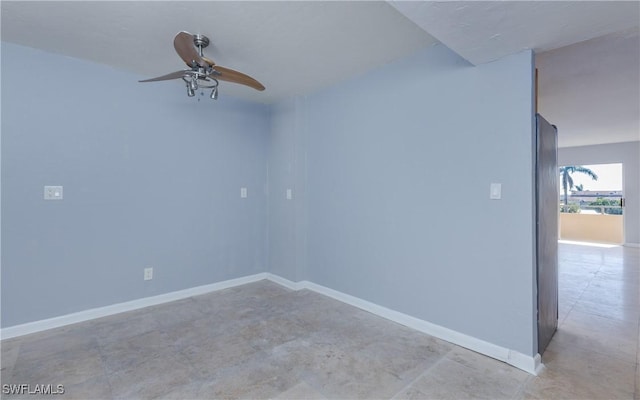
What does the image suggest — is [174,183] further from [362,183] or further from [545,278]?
[545,278]

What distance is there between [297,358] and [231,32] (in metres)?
2.50

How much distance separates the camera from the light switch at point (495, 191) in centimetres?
226

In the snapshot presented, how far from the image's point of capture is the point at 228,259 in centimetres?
394

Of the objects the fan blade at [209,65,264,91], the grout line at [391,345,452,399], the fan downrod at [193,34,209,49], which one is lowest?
the grout line at [391,345,452,399]

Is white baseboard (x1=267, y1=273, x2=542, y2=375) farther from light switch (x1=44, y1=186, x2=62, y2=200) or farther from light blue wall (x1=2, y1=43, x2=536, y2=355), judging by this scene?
light switch (x1=44, y1=186, x2=62, y2=200)

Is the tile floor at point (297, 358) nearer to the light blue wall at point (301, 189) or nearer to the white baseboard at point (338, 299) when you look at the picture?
the white baseboard at point (338, 299)

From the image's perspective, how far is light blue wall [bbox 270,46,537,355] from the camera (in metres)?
2.19

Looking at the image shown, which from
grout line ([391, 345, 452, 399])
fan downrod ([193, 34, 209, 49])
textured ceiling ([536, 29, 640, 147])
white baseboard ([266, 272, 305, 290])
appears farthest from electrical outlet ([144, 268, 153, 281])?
textured ceiling ([536, 29, 640, 147])

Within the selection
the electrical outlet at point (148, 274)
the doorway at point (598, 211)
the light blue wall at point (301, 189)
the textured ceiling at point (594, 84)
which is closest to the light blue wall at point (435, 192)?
the light blue wall at point (301, 189)

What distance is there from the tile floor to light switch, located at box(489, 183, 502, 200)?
1201 millimetres

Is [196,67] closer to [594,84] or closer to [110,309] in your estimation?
[110,309]

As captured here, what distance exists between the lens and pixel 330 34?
236 cm

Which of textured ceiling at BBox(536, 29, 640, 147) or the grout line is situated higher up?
textured ceiling at BBox(536, 29, 640, 147)

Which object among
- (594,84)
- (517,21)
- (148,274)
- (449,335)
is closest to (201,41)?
(517,21)
